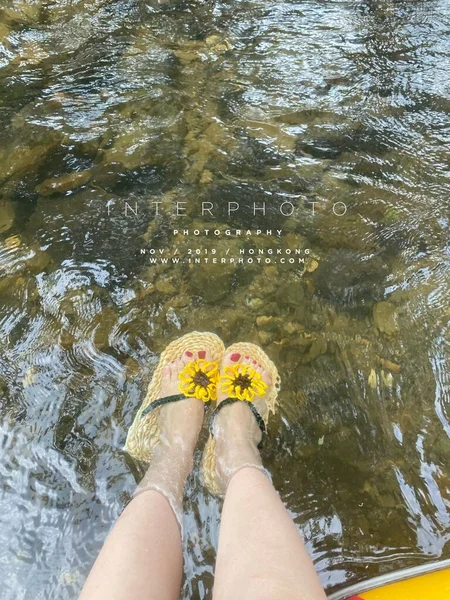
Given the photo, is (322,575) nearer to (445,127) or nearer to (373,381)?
(373,381)

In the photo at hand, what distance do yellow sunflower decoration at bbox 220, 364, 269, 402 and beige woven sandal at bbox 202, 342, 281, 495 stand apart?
11mm

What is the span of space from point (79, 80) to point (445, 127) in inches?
98.3

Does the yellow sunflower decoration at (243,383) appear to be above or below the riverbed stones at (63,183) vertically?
below

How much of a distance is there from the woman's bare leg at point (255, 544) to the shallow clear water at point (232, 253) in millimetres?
201

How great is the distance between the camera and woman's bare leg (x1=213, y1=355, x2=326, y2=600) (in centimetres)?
113

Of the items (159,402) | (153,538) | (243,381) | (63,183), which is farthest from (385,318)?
(63,183)

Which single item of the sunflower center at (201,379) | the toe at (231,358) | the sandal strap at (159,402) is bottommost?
the sandal strap at (159,402)

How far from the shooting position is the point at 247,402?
1932mm

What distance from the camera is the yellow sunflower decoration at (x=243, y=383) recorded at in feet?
6.40

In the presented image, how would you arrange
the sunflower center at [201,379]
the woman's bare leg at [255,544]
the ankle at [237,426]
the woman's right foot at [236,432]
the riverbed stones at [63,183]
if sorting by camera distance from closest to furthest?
1. the woman's bare leg at [255,544]
2. the woman's right foot at [236,432]
3. the ankle at [237,426]
4. the sunflower center at [201,379]
5. the riverbed stones at [63,183]

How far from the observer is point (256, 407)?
1.93 m

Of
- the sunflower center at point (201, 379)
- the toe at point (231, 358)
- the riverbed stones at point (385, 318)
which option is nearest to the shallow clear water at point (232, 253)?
the riverbed stones at point (385, 318)

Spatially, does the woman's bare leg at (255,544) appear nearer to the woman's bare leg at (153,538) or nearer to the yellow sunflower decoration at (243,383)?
the woman's bare leg at (153,538)

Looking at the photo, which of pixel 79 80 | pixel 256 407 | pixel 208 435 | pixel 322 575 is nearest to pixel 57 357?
pixel 208 435
